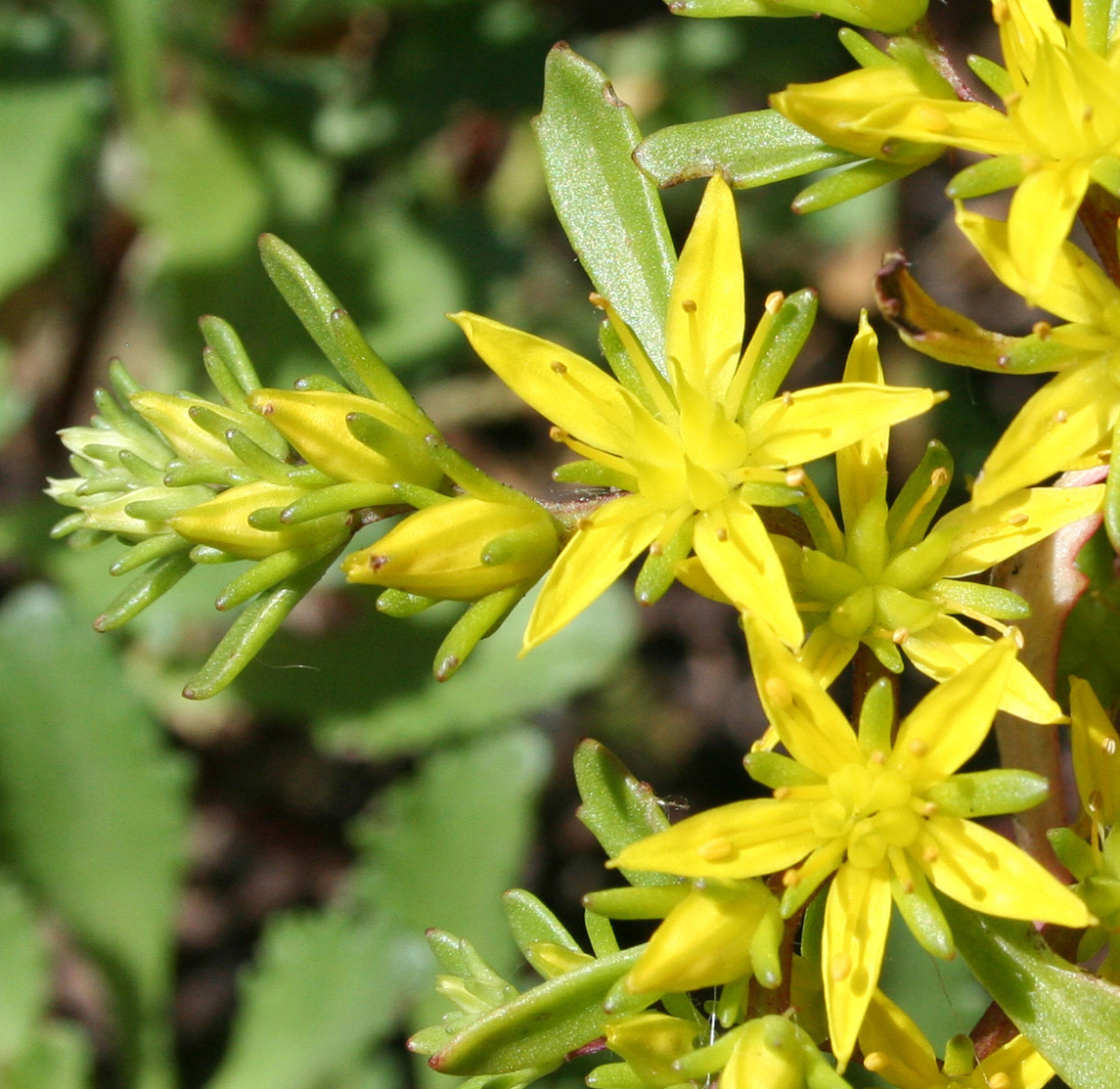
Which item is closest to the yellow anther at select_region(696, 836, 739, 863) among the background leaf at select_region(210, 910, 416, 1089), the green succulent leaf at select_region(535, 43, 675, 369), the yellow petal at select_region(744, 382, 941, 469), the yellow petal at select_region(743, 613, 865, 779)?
the yellow petal at select_region(743, 613, 865, 779)

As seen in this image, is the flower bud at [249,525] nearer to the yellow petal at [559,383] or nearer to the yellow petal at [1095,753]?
the yellow petal at [559,383]

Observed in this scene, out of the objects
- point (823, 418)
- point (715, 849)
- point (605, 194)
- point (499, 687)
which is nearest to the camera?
point (715, 849)

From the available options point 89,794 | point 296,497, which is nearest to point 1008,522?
point 296,497

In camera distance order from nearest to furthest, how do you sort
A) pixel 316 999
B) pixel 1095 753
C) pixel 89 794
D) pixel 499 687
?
1. pixel 1095 753
2. pixel 316 999
3. pixel 89 794
4. pixel 499 687

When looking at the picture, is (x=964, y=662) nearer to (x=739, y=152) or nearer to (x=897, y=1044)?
(x=897, y=1044)

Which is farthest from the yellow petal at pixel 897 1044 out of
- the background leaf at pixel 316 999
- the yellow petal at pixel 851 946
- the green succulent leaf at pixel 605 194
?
the background leaf at pixel 316 999

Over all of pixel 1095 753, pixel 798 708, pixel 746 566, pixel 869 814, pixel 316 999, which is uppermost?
pixel 746 566
